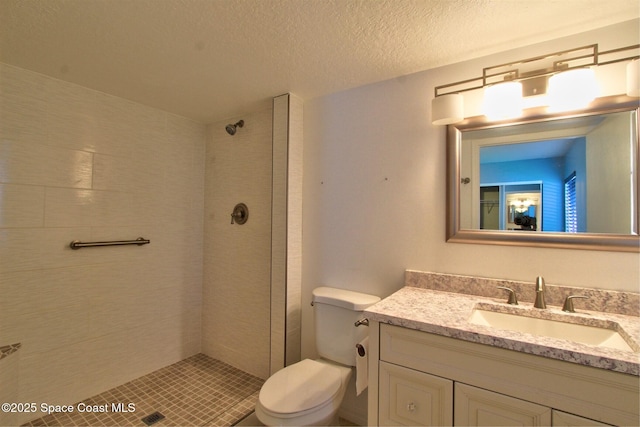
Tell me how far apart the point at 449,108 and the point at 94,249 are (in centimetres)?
232

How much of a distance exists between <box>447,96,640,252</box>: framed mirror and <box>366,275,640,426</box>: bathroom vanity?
276mm

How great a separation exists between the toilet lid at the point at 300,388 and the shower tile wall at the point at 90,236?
1295 mm

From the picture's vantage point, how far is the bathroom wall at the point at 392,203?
4.12 ft

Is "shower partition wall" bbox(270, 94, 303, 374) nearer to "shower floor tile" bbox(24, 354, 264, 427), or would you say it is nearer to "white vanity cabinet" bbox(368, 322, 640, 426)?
"shower floor tile" bbox(24, 354, 264, 427)

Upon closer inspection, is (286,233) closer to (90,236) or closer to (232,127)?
(232,127)

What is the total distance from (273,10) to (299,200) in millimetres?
1119

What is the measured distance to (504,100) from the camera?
51.4 inches

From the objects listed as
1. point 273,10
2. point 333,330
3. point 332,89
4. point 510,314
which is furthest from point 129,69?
point 510,314

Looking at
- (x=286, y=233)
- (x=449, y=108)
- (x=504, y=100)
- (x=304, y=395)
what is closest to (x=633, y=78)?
(x=504, y=100)

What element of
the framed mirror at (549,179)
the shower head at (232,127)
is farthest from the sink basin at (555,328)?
the shower head at (232,127)

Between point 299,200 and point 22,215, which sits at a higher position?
point 299,200

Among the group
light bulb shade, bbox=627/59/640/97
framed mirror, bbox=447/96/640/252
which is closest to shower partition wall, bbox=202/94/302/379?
framed mirror, bbox=447/96/640/252

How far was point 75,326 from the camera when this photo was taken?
1.83 meters

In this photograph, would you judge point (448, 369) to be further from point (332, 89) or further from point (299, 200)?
point (332, 89)
